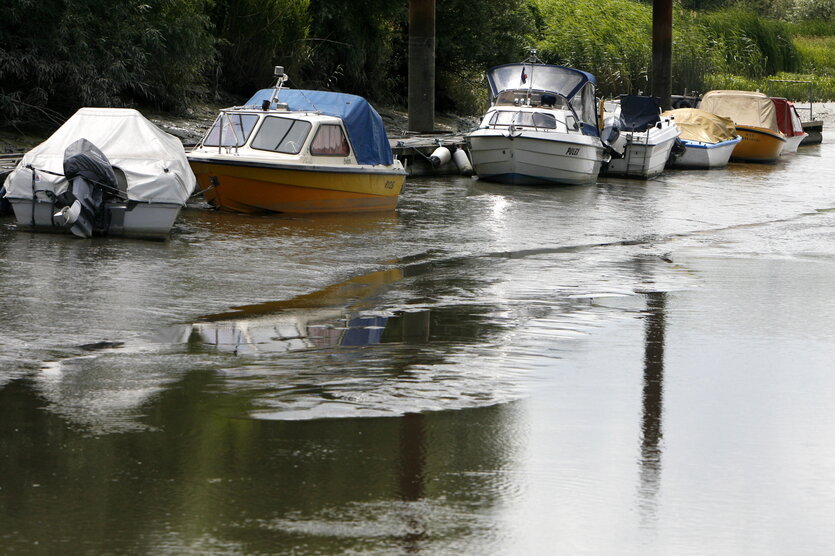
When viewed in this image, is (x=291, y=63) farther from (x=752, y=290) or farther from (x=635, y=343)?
(x=635, y=343)

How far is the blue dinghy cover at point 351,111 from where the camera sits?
20156mm

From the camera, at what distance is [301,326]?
37.1 ft

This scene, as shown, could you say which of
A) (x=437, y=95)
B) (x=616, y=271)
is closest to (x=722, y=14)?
(x=437, y=95)

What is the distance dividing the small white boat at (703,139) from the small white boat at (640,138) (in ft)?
2.85

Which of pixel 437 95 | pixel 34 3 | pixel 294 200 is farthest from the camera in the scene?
pixel 437 95

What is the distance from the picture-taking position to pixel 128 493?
21.4 ft

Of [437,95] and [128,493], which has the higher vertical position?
[437,95]

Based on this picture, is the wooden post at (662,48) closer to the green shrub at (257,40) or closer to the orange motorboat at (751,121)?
the orange motorboat at (751,121)

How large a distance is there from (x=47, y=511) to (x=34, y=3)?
18.5 m

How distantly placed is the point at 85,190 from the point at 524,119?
13.1 m

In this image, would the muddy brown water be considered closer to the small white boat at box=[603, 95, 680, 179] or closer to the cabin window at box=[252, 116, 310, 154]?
the cabin window at box=[252, 116, 310, 154]

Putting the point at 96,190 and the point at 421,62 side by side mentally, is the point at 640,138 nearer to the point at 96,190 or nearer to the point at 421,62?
the point at 421,62

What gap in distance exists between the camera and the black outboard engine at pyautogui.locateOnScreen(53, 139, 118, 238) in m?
15.7

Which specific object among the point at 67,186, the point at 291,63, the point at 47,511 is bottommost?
the point at 47,511
